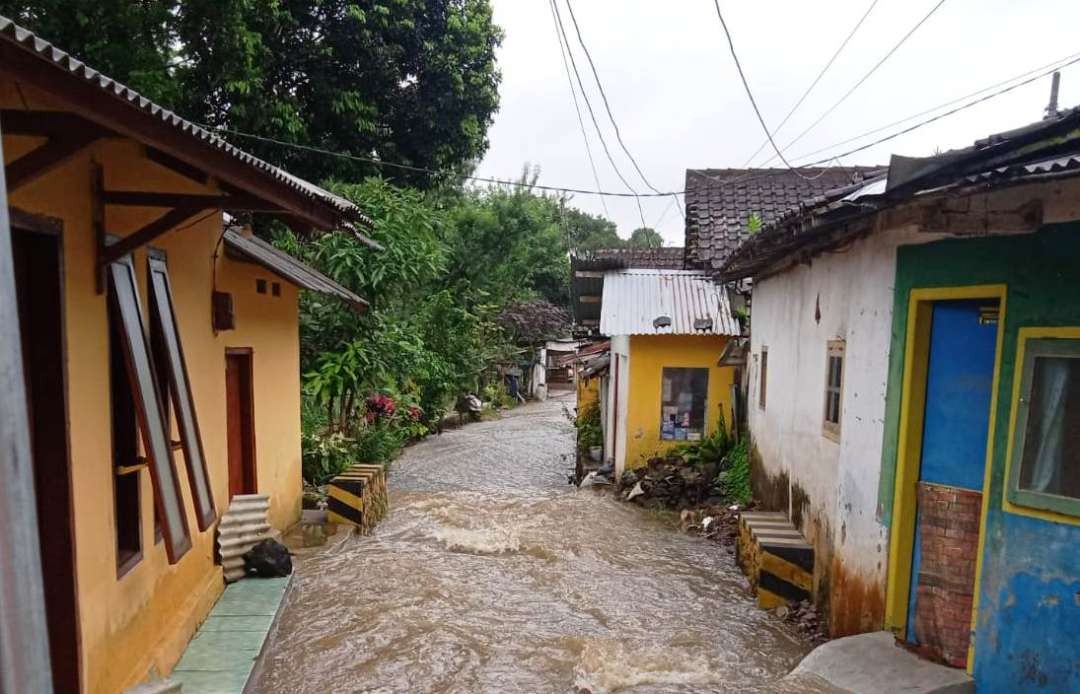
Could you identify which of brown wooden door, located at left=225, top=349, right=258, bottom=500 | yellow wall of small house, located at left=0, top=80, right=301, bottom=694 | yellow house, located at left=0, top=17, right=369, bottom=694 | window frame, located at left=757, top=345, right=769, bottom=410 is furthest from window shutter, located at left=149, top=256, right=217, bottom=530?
window frame, located at left=757, top=345, right=769, bottom=410

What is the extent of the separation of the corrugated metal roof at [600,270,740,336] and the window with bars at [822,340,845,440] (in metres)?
5.35

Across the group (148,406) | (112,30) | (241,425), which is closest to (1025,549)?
(148,406)

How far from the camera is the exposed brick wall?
4.39 meters

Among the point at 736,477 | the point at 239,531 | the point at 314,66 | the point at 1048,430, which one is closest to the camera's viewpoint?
the point at 1048,430

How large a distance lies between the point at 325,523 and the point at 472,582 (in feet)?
9.14

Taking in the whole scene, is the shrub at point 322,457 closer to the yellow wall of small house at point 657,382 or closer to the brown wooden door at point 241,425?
the brown wooden door at point 241,425

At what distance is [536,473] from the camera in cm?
1630

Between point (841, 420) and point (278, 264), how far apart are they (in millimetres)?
6041

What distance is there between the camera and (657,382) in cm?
1242

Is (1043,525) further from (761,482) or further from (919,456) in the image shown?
(761,482)

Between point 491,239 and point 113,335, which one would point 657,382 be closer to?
point 113,335

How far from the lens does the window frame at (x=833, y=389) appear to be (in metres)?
6.00

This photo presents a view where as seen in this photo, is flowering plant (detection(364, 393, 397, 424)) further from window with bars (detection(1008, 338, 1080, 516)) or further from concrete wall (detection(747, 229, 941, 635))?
window with bars (detection(1008, 338, 1080, 516))

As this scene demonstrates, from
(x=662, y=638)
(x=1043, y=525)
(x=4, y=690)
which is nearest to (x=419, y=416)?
(x=662, y=638)
